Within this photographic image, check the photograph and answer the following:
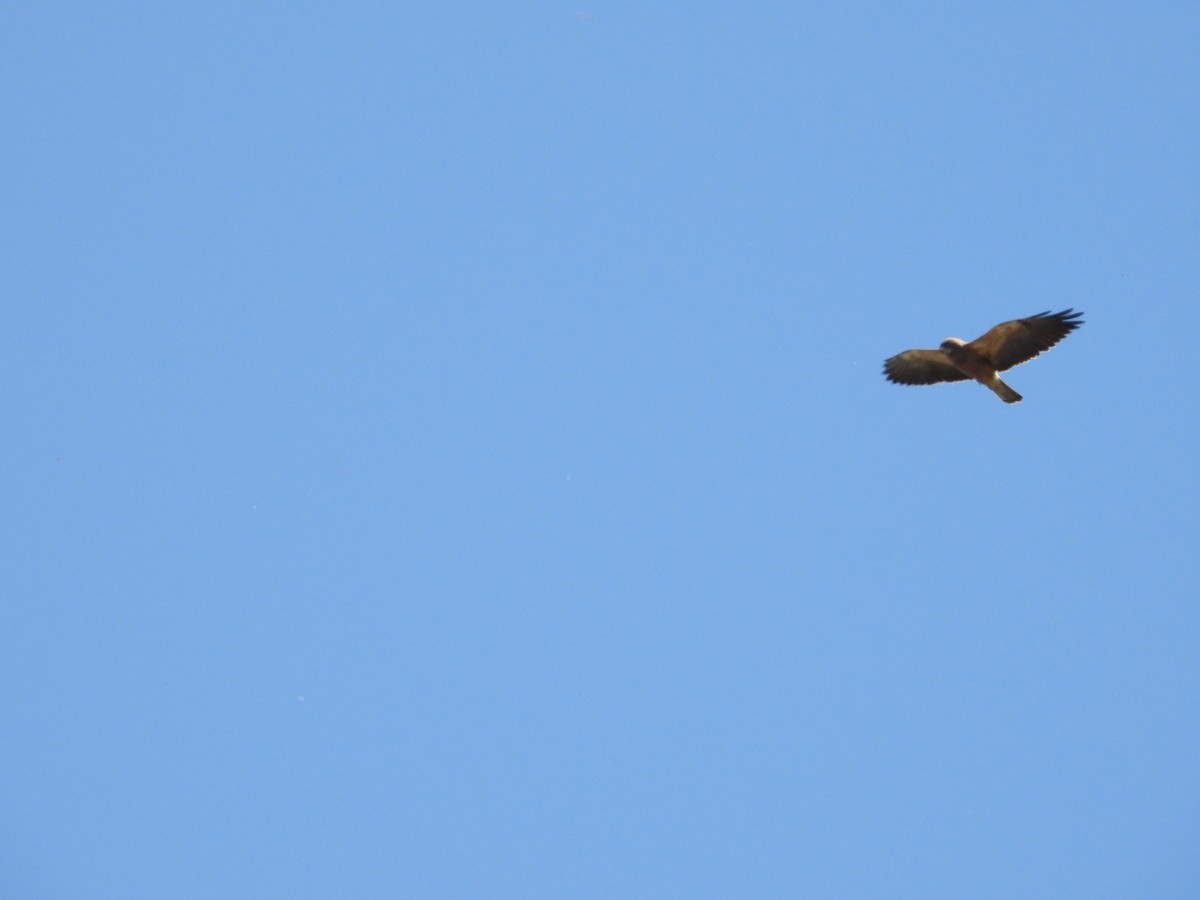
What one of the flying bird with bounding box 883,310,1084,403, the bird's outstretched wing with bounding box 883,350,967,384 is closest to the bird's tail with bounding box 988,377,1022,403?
the flying bird with bounding box 883,310,1084,403

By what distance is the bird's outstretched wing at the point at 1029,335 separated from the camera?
17.8 meters

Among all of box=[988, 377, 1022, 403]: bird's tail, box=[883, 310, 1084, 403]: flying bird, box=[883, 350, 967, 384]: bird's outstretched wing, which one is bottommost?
box=[988, 377, 1022, 403]: bird's tail

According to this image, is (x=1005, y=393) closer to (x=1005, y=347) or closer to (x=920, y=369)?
(x=1005, y=347)

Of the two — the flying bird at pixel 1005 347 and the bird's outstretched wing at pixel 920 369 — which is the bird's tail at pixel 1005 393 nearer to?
the flying bird at pixel 1005 347

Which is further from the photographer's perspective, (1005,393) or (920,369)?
(920,369)

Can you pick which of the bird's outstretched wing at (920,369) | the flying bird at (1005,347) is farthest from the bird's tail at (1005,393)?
the bird's outstretched wing at (920,369)

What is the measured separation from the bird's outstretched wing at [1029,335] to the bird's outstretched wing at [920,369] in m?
0.89

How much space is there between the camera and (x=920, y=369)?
19.1m

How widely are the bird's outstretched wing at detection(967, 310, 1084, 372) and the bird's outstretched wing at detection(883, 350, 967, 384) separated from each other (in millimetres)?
892

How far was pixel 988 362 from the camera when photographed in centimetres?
1814

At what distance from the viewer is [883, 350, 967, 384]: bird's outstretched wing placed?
18891 mm

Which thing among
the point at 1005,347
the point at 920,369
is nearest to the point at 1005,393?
the point at 1005,347

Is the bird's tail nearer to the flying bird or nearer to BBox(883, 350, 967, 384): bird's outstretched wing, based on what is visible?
the flying bird

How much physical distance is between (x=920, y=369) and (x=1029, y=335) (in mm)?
1665
